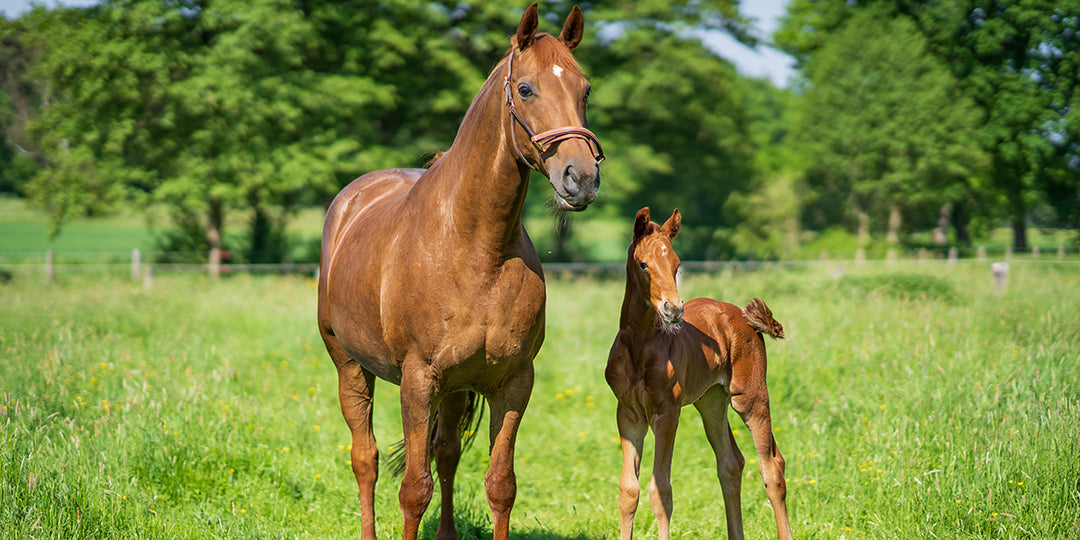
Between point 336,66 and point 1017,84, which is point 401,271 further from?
point 336,66

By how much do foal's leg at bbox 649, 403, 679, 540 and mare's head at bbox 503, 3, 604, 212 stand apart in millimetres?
1432

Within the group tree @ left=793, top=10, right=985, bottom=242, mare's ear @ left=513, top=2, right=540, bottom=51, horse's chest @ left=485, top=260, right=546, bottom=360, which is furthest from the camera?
tree @ left=793, top=10, right=985, bottom=242

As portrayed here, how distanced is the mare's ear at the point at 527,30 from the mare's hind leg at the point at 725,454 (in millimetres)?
2244

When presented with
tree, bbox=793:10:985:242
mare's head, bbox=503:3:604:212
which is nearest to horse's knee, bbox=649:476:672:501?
mare's head, bbox=503:3:604:212

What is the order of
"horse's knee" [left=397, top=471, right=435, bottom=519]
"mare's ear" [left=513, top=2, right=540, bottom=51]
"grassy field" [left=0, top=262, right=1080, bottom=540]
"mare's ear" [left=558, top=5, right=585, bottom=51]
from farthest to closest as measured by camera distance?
"grassy field" [left=0, top=262, right=1080, bottom=540] → "horse's knee" [left=397, top=471, right=435, bottom=519] → "mare's ear" [left=558, top=5, right=585, bottom=51] → "mare's ear" [left=513, top=2, right=540, bottom=51]

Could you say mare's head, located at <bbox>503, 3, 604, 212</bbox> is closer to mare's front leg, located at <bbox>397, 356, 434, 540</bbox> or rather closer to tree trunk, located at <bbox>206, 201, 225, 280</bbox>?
mare's front leg, located at <bbox>397, 356, 434, 540</bbox>

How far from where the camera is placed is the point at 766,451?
12.4 ft

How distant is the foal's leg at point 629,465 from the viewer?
3459mm

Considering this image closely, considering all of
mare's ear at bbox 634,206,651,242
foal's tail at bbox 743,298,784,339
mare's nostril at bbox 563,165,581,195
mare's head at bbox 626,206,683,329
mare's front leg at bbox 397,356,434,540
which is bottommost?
mare's front leg at bbox 397,356,434,540

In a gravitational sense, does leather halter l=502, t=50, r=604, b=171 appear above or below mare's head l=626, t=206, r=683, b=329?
above

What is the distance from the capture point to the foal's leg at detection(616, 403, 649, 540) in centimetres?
346

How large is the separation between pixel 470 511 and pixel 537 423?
2.27 meters

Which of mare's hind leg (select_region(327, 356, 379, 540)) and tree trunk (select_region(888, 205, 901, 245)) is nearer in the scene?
mare's hind leg (select_region(327, 356, 379, 540))

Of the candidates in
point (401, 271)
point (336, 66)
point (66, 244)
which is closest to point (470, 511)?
point (401, 271)
